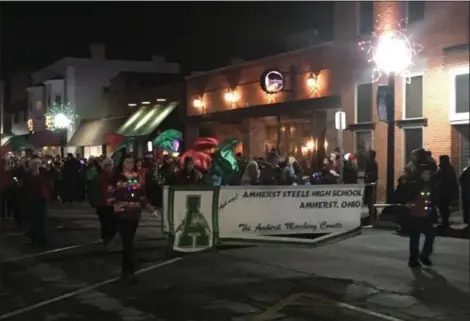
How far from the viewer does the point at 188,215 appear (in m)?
7.29

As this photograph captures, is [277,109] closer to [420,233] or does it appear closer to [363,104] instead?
[363,104]

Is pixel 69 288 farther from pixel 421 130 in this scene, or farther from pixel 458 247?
pixel 421 130

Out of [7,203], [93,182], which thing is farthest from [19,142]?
[93,182]

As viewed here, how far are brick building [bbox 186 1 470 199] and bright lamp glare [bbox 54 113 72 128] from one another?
163 inches

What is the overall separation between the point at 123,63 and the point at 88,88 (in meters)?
A: 3.88

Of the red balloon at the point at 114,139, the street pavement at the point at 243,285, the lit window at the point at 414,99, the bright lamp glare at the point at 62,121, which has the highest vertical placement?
the lit window at the point at 414,99

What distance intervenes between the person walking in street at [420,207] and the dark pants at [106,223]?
459 centimetres

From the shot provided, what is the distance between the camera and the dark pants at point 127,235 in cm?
775

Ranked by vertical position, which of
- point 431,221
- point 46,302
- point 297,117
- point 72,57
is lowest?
point 46,302

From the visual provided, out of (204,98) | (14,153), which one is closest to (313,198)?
(14,153)

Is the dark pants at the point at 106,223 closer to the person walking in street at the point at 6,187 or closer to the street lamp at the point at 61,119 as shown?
the person walking in street at the point at 6,187

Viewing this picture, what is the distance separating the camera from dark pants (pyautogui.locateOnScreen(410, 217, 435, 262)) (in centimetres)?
790

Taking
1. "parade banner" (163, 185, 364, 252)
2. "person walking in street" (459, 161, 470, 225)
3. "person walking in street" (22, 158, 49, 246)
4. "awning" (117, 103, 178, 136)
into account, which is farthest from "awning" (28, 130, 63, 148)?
"person walking in street" (459, 161, 470, 225)

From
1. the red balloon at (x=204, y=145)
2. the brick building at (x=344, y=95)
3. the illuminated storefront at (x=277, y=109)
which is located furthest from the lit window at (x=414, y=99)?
the red balloon at (x=204, y=145)
